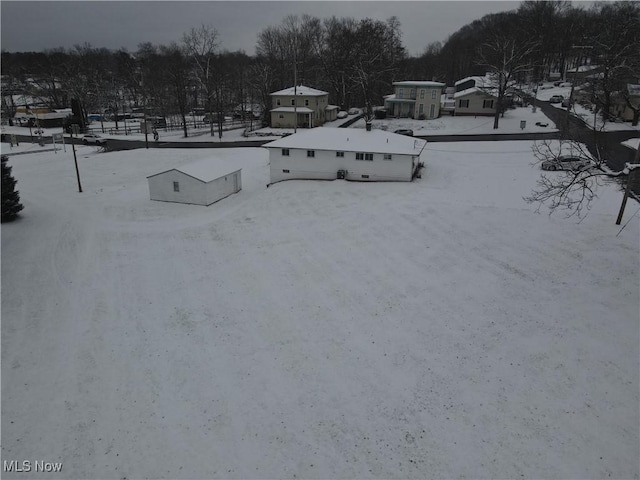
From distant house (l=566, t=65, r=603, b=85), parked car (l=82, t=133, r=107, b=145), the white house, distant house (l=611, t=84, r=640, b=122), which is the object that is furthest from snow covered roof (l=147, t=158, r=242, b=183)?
distant house (l=611, t=84, r=640, b=122)

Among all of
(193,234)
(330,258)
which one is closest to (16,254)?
(193,234)

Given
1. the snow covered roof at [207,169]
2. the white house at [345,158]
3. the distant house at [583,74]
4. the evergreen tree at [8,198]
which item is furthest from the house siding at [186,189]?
the distant house at [583,74]

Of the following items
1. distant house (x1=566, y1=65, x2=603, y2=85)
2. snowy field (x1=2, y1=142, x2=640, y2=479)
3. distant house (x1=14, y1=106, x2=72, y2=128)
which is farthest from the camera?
distant house (x1=14, y1=106, x2=72, y2=128)

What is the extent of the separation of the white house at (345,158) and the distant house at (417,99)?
100ft

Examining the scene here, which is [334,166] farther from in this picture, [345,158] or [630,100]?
[630,100]

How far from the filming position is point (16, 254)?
81.1 ft

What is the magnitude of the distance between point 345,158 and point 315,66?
67.6 meters

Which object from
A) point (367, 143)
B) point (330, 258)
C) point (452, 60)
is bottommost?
point (330, 258)

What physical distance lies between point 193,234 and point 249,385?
14.7 m

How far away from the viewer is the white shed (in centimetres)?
3275

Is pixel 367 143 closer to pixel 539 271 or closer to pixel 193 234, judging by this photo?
pixel 193 234

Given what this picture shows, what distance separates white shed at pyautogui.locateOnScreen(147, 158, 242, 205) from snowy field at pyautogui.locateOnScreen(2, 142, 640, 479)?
146 inches

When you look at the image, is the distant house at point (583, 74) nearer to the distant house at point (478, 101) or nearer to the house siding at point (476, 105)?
the distant house at point (478, 101)

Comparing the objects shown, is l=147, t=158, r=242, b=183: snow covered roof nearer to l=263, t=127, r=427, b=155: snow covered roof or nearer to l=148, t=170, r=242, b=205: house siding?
l=148, t=170, r=242, b=205: house siding
